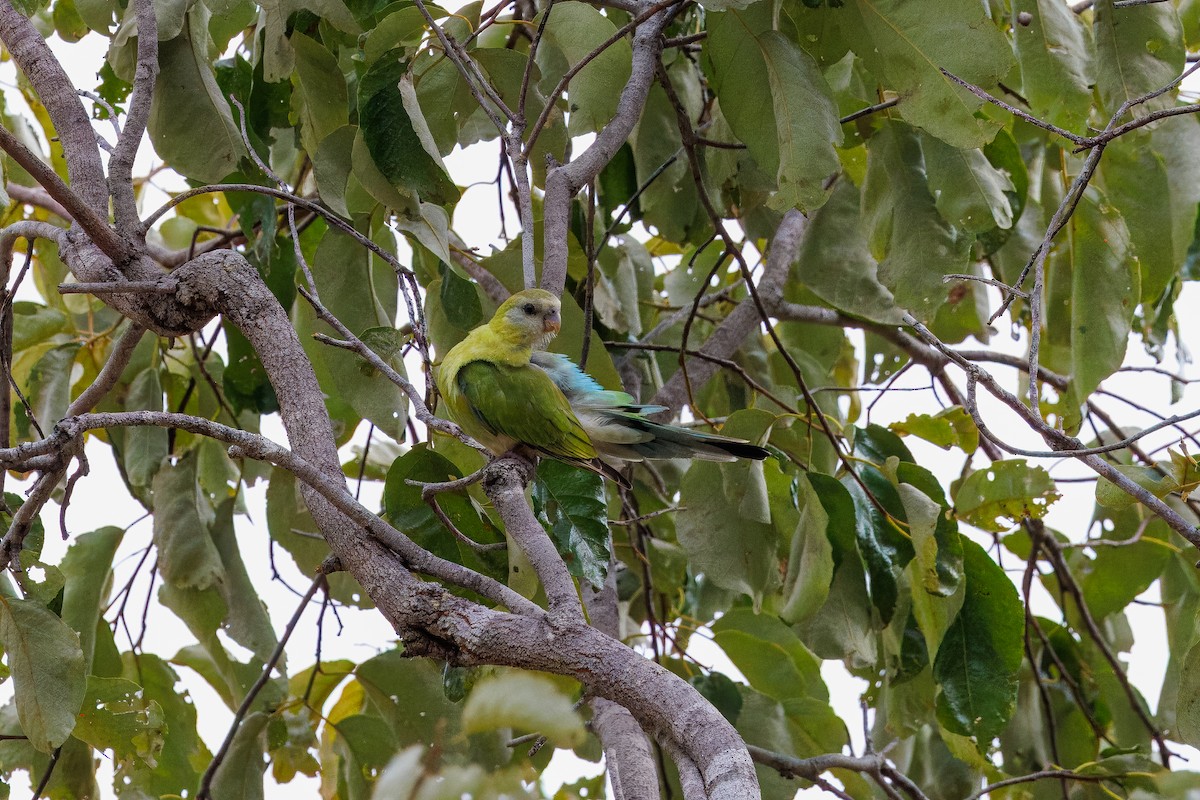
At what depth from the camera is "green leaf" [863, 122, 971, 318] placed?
2.30 meters

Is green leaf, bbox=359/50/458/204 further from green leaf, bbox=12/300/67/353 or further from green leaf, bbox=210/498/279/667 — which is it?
green leaf, bbox=12/300/67/353

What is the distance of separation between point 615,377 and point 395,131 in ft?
2.15

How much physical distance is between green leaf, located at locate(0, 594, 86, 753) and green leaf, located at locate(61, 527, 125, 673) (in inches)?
27.1

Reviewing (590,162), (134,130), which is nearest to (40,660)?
(134,130)

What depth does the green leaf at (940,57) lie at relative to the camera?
6.14 feet

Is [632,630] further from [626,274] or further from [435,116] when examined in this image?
[435,116]

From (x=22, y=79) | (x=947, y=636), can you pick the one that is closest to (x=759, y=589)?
(x=947, y=636)

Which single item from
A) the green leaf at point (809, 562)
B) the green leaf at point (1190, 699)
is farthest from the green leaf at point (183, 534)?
the green leaf at point (1190, 699)

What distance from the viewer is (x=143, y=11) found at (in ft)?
6.20

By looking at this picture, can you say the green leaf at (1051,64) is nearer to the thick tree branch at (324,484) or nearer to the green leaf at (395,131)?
the green leaf at (395,131)

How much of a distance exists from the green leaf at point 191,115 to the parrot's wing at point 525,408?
26.5 inches

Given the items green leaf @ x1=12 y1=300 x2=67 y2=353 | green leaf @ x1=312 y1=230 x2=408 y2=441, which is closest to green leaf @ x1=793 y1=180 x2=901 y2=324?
green leaf @ x1=312 y1=230 x2=408 y2=441

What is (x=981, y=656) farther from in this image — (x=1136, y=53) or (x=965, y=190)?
(x=1136, y=53)

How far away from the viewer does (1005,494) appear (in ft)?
7.29
